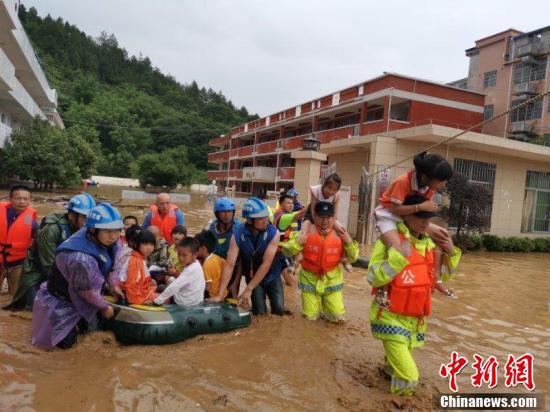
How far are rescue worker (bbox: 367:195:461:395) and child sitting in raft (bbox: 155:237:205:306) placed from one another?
195 centimetres

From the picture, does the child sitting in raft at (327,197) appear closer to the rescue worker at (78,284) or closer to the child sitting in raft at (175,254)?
the child sitting in raft at (175,254)

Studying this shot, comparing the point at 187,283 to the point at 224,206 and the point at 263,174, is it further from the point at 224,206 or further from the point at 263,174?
the point at 263,174

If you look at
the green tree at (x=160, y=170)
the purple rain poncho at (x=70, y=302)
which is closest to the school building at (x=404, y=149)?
the purple rain poncho at (x=70, y=302)

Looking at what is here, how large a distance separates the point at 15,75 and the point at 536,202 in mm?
30789

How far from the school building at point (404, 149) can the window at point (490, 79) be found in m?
4.55

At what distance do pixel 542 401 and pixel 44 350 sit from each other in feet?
14.5

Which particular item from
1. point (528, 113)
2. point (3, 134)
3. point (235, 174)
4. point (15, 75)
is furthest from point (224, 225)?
point (235, 174)

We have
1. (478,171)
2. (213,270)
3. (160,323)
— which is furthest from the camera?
(478,171)

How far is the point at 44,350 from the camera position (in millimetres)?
3807

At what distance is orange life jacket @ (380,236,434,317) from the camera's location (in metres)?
3.17

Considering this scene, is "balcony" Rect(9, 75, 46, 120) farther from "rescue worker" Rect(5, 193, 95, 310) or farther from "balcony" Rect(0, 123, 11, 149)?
"rescue worker" Rect(5, 193, 95, 310)

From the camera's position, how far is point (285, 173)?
30.5 meters

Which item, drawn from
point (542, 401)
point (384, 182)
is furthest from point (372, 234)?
point (542, 401)

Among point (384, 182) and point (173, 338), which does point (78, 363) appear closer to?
point (173, 338)
